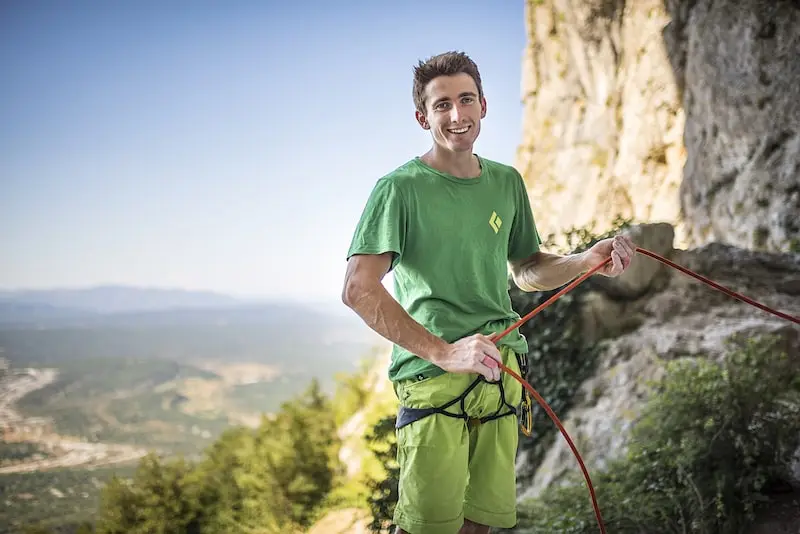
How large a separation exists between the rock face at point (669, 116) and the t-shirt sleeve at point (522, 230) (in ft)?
16.2

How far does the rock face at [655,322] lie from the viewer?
12.1 feet

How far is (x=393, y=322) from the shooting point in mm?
1422

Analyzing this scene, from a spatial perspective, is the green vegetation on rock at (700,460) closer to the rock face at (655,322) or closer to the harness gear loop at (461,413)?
the rock face at (655,322)

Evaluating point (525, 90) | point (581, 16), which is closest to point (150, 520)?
point (581, 16)

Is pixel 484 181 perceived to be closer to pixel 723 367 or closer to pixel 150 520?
pixel 723 367

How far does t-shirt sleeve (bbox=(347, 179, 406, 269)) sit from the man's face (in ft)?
0.64

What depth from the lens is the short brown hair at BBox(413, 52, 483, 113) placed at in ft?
5.32

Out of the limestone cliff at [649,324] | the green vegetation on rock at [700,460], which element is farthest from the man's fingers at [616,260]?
the limestone cliff at [649,324]

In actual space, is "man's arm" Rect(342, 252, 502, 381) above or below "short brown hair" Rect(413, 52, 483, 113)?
below

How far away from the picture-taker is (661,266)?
14.6ft

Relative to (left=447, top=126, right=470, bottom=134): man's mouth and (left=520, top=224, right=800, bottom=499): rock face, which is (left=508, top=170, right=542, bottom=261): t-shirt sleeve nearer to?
(left=447, top=126, right=470, bottom=134): man's mouth

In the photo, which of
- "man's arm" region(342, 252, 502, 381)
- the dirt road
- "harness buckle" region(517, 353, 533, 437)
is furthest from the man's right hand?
the dirt road

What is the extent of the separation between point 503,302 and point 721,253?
3.66 m

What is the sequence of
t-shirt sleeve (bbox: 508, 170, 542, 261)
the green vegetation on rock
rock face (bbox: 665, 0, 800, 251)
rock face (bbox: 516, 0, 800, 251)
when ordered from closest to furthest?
t-shirt sleeve (bbox: 508, 170, 542, 261) → the green vegetation on rock → rock face (bbox: 665, 0, 800, 251) → rock face (bbox: 516, 0, 800, 251)
